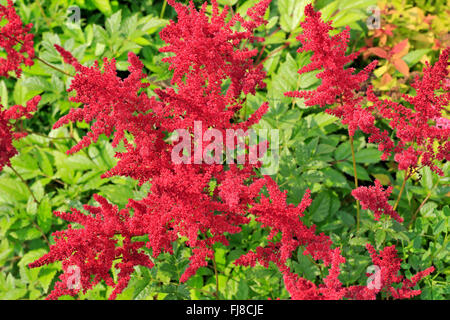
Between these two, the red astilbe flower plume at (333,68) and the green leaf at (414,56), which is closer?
the red astilbe flower plume at (333,68)

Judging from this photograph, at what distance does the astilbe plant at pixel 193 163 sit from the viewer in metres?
1.73

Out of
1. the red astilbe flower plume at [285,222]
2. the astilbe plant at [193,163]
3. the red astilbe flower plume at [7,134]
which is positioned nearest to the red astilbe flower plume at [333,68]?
the astilbe plant at [193,163]

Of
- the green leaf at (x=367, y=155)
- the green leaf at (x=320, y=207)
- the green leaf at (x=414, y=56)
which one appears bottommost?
the green leaf at (x=320, y=207)

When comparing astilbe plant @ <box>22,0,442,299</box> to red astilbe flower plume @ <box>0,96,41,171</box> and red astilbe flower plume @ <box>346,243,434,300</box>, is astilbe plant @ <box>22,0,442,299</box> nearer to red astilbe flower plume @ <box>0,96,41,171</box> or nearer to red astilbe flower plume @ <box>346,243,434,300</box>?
red astilbe flower plume @ <box>346,243,434,300</box>

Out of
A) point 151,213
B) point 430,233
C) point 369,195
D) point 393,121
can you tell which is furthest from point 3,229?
point 430,233

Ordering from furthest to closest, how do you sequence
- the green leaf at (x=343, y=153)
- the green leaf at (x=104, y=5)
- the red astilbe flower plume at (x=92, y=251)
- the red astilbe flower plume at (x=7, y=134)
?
the green leaf at (x=104, y=5) → the green leaf at (x=343, y=153) → the red astilbe flower plume at (x=7, y=134) → the red astilbe flower plume at (x=92, y=251)

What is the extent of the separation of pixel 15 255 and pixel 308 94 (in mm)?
2664

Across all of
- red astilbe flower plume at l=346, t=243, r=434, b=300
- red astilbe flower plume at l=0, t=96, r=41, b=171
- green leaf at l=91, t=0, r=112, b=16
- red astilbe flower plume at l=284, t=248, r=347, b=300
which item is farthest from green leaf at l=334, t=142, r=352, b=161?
green leaf at l=91, t=0, r=112, b=16

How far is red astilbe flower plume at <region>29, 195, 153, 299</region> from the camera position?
181 centimetres

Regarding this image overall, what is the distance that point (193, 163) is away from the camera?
1.86 m

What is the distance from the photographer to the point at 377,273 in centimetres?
191

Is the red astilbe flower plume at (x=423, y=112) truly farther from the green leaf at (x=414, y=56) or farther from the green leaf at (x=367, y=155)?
the green leaf at (x=414, y=56)

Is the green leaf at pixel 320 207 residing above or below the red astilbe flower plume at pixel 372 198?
below

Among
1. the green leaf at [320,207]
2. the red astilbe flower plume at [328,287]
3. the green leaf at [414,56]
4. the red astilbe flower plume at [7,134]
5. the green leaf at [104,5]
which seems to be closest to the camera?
the red astilbe flower plume at [328,287]
